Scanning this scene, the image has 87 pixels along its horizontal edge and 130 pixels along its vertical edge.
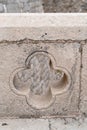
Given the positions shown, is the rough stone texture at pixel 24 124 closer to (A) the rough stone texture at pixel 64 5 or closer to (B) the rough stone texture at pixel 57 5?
(B) the rough stone texture at pixel 57 5

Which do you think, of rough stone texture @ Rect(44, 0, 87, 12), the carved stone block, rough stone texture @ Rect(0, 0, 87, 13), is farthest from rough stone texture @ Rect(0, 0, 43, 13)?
the carved stone block

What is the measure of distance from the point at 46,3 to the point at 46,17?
7.03 metres

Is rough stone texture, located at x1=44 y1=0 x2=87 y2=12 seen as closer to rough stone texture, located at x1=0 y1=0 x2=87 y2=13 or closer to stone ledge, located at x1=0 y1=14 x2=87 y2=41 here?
rough stone texture, located at x1=0 y1=0 x2=87 y2=13

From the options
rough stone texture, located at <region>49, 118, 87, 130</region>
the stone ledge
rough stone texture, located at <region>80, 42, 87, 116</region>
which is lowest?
rough stone texture, located at <region>49, 118, 87, 130</region>

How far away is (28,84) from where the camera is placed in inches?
104

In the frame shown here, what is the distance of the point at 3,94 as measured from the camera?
2553 millimetres

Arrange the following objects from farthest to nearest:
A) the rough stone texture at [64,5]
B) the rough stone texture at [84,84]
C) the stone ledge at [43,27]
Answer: the rough stone texture at [64,5]
the rough stone texture at [84,84]
the stone ledge at [43,27]

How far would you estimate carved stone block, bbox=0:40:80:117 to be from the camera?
240 cm

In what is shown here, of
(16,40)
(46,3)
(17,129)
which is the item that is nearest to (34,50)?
(16,40)

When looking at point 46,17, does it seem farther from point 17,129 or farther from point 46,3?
point 46,3

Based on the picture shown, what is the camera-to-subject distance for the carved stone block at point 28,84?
2.40 meters

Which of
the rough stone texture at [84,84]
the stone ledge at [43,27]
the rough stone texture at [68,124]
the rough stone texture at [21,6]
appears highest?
the rough stone texture at [21,6]

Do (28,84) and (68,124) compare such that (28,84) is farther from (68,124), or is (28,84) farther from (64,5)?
(64,5)

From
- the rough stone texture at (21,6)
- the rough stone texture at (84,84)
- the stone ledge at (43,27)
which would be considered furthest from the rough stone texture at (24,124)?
the rough stone texture at (21,6)
